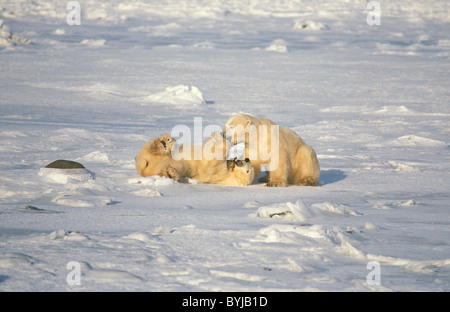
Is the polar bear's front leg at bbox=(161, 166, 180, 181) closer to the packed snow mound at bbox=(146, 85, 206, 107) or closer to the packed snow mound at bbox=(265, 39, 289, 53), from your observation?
the packed snow mound at bbox=(146, 85, 206, 107)

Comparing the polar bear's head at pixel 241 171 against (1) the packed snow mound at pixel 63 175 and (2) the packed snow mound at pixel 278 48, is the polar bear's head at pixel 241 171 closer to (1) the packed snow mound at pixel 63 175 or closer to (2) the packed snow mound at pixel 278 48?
(1) the packed snow mound at pixel 63 175

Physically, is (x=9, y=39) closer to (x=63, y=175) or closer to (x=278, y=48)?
(x=278, y=48)

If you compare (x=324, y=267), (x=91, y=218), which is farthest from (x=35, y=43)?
(x=324, y=267)

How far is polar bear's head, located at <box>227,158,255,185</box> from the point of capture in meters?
5.79

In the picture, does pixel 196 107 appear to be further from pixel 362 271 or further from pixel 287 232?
pixel 362 271

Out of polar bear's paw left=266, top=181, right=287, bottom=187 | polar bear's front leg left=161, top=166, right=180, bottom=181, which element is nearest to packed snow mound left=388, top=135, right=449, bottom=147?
polar bear's paw left=266, top=181, right=287, bottom=187

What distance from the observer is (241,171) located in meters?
5.82

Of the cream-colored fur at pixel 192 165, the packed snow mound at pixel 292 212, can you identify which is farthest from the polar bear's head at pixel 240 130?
the packed snow mound at pixel 292 212

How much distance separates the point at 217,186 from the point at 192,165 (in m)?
0.31

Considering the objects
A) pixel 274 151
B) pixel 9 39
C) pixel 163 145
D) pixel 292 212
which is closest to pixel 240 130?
pixel 274 151

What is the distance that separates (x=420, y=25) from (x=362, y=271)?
85.8 ft

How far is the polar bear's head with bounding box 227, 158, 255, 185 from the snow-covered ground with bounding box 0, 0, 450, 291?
0.54ft

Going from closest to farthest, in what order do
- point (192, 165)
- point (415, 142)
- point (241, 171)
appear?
1. point (241, 171)
2. point (192, 165)
3. point (415, 142)

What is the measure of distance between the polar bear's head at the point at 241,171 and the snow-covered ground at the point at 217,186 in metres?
0.16
